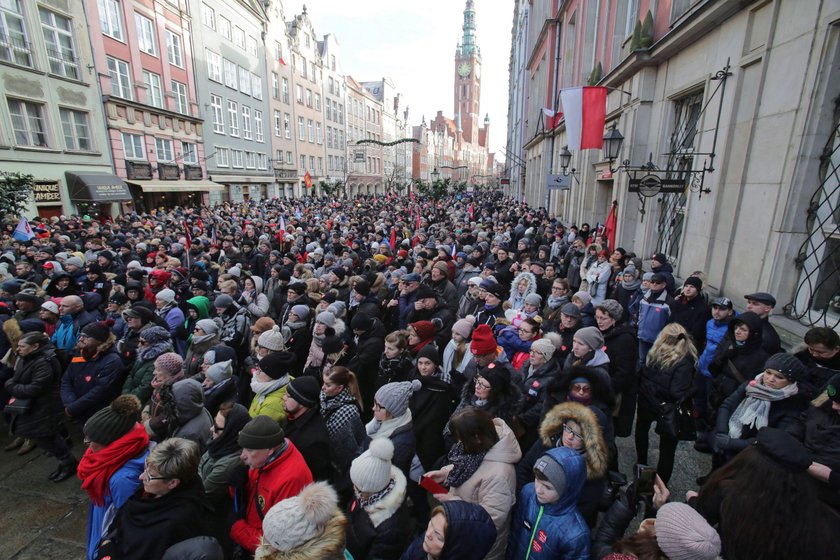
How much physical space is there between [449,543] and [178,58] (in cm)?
3383

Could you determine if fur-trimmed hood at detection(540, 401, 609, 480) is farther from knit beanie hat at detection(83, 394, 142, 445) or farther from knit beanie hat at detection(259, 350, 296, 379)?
knit beanie hat at detection(83, 394, 142, 445)

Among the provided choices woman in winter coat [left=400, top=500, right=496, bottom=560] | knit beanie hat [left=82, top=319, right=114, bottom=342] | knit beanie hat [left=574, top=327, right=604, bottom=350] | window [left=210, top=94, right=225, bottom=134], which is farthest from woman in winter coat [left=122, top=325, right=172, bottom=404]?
window [left=210, top=94, right=225, bottom=134]

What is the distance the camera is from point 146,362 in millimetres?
4078

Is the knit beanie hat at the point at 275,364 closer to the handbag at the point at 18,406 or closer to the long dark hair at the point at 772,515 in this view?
the handbag at the point at 18,406

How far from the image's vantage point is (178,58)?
26.9 meters

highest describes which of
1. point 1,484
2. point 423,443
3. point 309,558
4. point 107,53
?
point 107,53

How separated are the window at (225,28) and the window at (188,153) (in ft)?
34.0

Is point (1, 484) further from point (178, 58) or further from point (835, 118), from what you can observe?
point (178, 58)

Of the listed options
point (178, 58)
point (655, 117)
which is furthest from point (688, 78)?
point (178, 58)

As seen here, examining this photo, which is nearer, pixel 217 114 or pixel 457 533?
pixel 457 533

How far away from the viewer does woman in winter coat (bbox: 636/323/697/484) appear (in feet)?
11.4

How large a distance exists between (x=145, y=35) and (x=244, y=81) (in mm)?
10650

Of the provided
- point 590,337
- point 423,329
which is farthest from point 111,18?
point 590,337

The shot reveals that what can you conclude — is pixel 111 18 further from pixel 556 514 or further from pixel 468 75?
pixel 468 75
